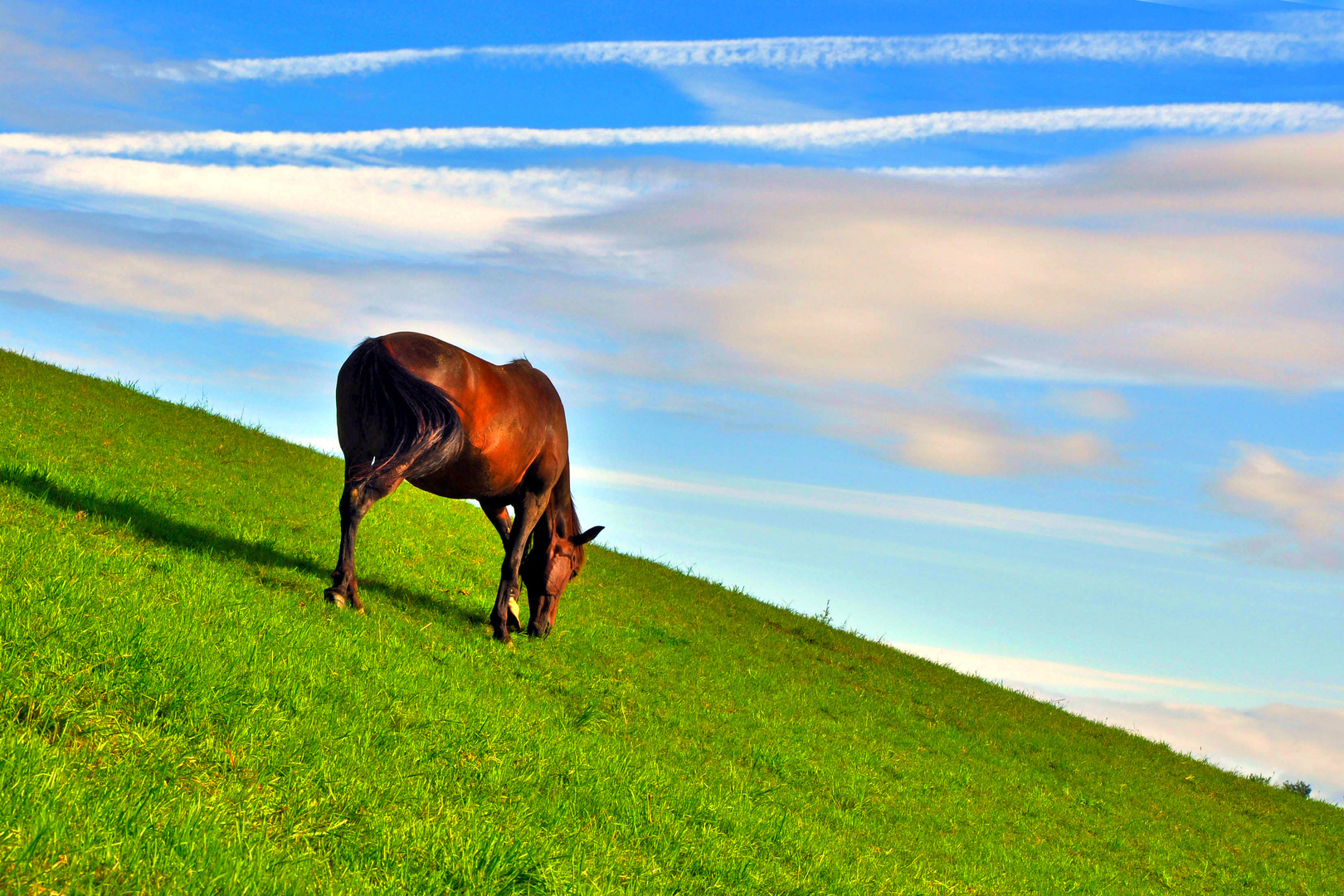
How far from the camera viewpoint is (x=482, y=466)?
462 inches

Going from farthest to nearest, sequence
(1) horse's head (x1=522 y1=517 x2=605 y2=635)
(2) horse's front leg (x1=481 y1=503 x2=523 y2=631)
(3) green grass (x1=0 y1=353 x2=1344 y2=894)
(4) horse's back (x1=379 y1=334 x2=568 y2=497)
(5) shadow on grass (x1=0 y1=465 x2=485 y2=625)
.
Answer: (1) horse's head (x1=522 y1=517 x2=605 y2=635) → (2) horse's front leg (x1=481 y1=503 x2=523 y2=631) → (5) shadow on grass (x1=0 y1=465 x2=485 y2=625) → (4) horse's back (x1=379 y1=334 x2=568 y2=497) → (3) green grass (x1=0 y1=353 x2=1344 y2=894)

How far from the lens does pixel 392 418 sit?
1094 centimetres

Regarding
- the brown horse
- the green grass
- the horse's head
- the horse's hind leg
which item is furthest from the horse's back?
the green grass

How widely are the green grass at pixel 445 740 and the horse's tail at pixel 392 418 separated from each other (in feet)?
5.40

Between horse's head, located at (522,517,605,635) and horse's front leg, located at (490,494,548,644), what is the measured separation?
0.32 m

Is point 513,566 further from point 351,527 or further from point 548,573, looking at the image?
point 351,527

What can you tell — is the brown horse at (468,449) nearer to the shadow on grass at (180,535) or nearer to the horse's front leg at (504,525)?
the horse's front leg at (504,525)

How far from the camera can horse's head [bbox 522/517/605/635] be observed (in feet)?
43.4

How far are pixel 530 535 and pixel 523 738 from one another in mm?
5620

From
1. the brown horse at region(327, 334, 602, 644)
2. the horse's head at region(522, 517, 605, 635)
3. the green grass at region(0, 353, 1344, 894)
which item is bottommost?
the green grass at region(0, 353, 1344, 894)

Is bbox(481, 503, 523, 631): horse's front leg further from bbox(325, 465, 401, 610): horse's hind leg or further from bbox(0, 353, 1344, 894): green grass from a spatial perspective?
bbox(325, 465, 401, 610): horse's hind leg

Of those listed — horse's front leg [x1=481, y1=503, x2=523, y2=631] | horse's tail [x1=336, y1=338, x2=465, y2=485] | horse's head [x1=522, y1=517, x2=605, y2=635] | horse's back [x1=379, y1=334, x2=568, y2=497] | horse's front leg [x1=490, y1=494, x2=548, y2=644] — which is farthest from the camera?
horse's head [x1=522, y1=517, x2=605, y2=635]

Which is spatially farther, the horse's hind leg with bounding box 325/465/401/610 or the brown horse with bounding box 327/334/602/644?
the brown horse with bounding box 327/334/602/644

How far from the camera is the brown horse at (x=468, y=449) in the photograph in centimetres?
1067
